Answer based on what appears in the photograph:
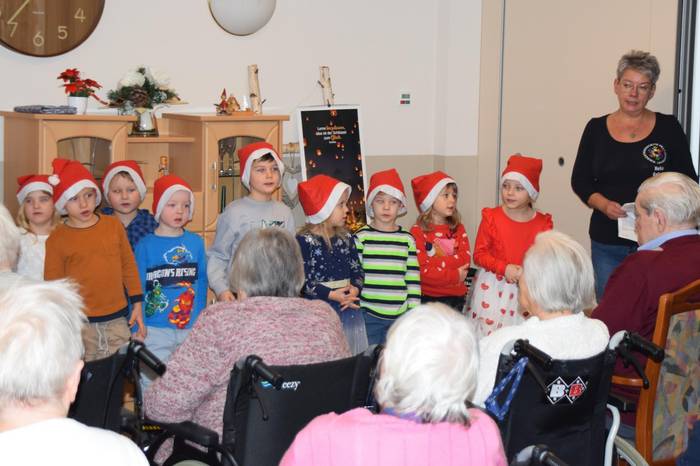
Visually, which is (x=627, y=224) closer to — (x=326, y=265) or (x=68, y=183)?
(x=326, y=265)

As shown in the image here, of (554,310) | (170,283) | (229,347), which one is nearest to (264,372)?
(229,347)

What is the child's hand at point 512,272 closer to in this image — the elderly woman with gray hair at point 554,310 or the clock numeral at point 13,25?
the elderly woman with gray hair at point 554,310

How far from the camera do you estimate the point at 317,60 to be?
23.3 ft

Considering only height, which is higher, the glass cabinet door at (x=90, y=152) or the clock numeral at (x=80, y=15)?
the clock numeral at (x=80, y=15)

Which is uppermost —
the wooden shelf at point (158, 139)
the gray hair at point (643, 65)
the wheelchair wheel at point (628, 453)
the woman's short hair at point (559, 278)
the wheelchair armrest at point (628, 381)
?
the gray hair at point (643, 65)

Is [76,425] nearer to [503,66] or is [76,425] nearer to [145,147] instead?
[145,147]

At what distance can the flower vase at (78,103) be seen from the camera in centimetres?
562

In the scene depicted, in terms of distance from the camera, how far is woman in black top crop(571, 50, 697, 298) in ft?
15.2

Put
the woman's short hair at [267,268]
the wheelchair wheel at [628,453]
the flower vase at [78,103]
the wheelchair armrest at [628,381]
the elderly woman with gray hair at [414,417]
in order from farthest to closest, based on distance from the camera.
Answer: the flower vase at [78,103] → the wheelchair armrest at [628,381] → the woman's short hair at [267,268] → the wheelchair wheel at [628,453] → the elderly woman with gray hair at [414,417]

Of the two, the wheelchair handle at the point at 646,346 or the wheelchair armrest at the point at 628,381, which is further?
the wheelchair armrest at the point at 628,381

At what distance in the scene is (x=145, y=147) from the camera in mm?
6297

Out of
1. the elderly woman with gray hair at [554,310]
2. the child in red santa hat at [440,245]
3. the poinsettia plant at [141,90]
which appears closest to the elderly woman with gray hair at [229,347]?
the elderly woman with gray hair at [554,310]

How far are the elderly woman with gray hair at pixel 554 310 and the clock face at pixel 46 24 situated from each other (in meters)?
4.11

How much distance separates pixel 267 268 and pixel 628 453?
1258 mm
